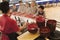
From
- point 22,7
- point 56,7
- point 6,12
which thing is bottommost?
point 56,7

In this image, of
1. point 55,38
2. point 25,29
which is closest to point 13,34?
point 25,29

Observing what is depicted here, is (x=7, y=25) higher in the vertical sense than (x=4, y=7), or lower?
lower

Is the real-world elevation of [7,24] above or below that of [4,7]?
below

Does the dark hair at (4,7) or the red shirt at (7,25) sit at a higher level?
the dark hair at (4,7)

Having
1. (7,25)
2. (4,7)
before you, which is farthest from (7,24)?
(4,7)

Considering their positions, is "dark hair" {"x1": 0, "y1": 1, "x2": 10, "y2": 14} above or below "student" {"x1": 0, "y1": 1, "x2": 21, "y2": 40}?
above

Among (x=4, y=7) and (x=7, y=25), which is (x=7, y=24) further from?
(x=4, y=7)

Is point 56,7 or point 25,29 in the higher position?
point 25,29

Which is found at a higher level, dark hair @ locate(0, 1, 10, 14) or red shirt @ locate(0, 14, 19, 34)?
dark hair @ locate(0, 1, 10, 14)

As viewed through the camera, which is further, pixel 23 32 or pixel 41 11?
pixel 41 11

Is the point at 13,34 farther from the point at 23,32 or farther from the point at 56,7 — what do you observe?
the point at 56,7

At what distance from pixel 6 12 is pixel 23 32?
0.54 meters

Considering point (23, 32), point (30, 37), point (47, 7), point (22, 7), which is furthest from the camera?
point (47, 7)

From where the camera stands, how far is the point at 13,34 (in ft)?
6.56
